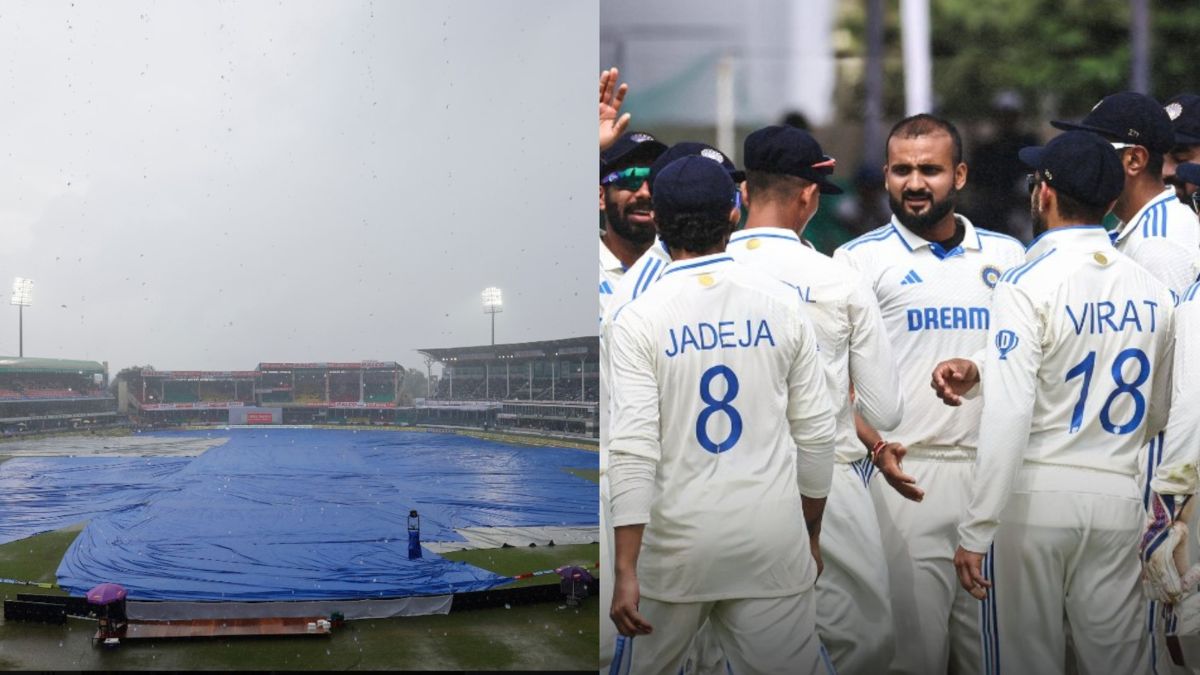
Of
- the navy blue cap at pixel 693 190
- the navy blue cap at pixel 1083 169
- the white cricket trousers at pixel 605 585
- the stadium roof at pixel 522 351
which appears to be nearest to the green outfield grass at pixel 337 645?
the stadium roof at pixel 522 351

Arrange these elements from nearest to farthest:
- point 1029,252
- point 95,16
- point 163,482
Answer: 1. point 1029,252
2. point 95,16
3. point 163,482

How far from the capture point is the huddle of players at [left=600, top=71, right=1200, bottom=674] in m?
2.99

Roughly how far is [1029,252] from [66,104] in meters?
3.47

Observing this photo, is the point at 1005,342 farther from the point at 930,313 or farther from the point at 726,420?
the point at 726,420

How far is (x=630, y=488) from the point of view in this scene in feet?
9.34

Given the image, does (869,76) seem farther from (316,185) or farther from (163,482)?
(163,482)

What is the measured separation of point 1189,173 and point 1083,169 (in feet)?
1.21

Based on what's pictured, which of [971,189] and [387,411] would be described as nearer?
[971,189]

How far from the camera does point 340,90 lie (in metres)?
4.84

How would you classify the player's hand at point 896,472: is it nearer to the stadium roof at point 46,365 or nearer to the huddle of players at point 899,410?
the huddle of players at point 899,410

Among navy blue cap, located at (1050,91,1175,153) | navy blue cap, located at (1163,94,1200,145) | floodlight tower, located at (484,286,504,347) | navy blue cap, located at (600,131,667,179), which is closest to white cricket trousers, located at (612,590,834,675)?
navy blue cap, located at (600,131,667,179)

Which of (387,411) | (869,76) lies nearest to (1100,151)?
(869,76)

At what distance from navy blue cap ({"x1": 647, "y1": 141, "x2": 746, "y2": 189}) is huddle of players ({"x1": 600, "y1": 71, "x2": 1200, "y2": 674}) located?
0.01 meters

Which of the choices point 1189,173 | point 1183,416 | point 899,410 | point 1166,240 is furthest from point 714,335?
point 1189,173
